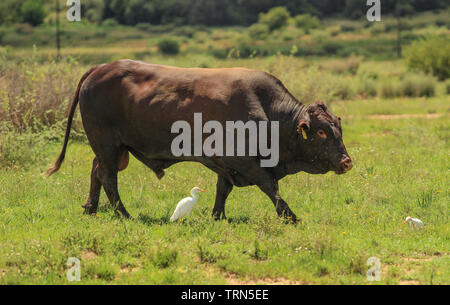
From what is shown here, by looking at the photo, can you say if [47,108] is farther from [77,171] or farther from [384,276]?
[384,276]

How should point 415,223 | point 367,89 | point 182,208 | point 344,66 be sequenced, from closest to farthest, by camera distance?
point 415,223
point 182,208
point 367,89
point 344,66

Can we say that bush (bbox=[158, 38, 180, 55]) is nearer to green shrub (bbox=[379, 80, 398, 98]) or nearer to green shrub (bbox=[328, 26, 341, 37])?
green shrub (bbox=[328, 26, 341, 37])

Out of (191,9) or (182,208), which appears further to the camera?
(191,9)

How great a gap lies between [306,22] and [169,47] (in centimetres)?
1896

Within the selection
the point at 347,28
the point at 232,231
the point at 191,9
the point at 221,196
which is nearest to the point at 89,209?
the point at 221,196

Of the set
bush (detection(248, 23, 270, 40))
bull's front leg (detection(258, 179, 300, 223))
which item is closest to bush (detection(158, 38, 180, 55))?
bush (detection(248, 23, 270, 40))

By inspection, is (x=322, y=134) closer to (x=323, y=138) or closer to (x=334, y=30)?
(x=323, y=138)

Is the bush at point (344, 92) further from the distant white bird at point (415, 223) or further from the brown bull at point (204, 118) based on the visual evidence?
the distant white bird at point (415, 223)

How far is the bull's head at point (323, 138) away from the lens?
293 inches

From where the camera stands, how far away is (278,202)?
7.38 metres

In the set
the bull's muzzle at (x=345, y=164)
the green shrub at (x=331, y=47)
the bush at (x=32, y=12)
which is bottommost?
the bull's muzzle at (x=345, y=164)

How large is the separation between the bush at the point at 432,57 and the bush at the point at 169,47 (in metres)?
21.9

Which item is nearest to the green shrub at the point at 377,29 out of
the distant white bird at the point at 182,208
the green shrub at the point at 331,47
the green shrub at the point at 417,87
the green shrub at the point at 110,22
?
the green shrub at the point at 331,47
